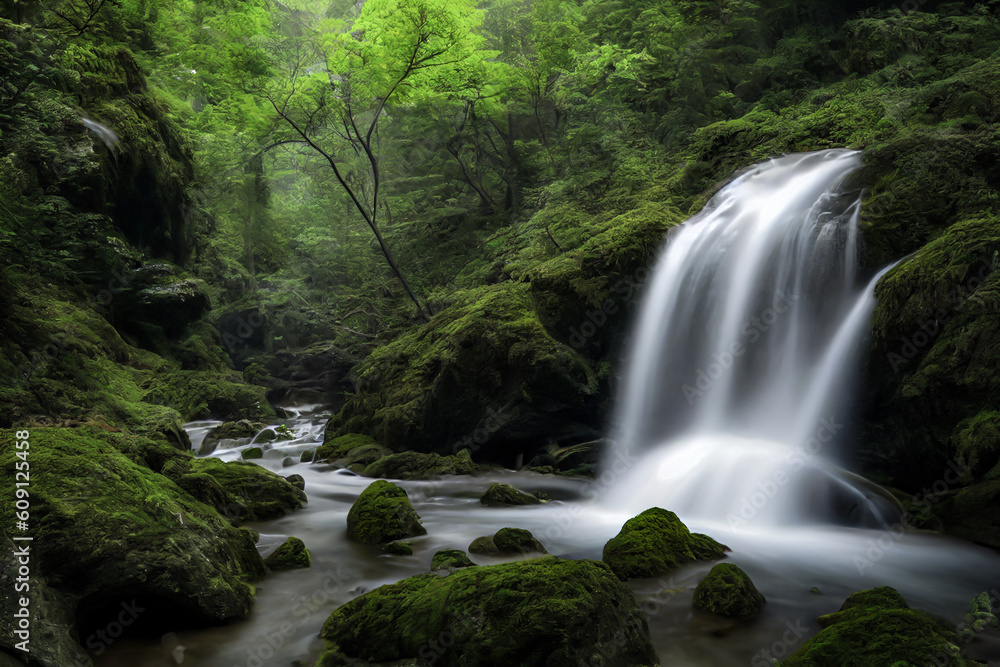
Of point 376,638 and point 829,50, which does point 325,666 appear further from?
point 829,50

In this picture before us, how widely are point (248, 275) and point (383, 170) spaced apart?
7728mm

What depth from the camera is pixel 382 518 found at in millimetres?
6496

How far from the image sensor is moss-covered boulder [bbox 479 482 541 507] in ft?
26.7

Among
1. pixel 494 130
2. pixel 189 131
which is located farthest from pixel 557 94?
pixel 189 131

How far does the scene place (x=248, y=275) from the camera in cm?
2288

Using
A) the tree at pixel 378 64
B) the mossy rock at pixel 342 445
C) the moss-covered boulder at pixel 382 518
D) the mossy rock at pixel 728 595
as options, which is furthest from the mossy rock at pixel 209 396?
the mossy rock at pixel 728 595

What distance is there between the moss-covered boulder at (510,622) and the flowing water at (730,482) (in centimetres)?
44

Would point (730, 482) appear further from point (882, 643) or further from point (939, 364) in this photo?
point (882, 643)

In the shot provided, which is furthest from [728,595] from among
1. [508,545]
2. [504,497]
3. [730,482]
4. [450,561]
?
[504,497]

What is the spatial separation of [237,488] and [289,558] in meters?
2.03

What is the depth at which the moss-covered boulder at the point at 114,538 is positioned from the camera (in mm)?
3553

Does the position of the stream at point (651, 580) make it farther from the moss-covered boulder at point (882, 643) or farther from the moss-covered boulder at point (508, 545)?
the moss-covered boulder at point (882, 643)

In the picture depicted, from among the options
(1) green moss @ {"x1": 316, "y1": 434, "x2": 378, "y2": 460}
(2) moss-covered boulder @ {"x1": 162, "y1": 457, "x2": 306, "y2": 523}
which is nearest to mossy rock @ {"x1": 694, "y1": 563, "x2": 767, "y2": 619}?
(2) moss-covered boulder @ {"x1": 162, "y1": 457, "x2": 306, "y2": 523}

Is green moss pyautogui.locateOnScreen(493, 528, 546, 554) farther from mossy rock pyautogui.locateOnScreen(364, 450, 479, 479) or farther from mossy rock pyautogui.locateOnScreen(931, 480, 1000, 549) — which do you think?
mossy rock pyautogui.locateOnScreen(931, 480, 1000, 549)
